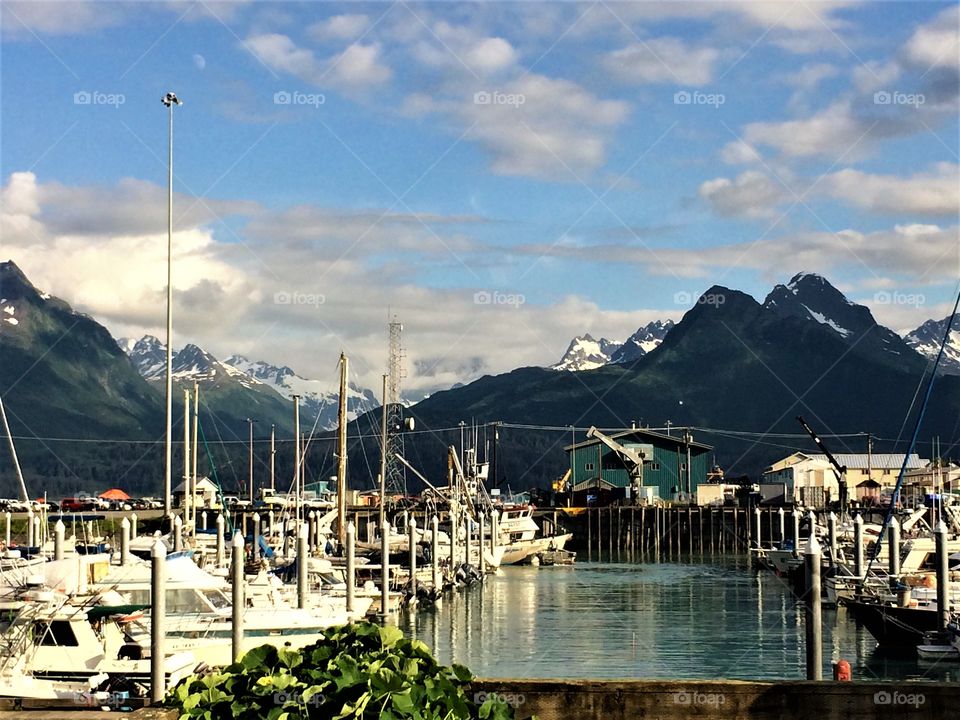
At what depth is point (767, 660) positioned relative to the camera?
165 ft

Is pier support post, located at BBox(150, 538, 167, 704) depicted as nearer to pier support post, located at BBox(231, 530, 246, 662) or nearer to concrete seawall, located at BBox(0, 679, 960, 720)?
pier support post, located at BBox(231, 530, 246, 662)

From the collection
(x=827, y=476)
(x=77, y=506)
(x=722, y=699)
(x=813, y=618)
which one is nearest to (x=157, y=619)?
(x=813, y=618)

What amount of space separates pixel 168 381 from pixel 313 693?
64805 mm

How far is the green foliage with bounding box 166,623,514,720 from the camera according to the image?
9742 mm

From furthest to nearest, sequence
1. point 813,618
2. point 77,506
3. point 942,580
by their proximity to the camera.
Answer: point 77,506 → point 942,580 → point 813,618

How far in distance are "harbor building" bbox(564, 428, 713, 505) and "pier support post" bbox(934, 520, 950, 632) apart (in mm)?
103519

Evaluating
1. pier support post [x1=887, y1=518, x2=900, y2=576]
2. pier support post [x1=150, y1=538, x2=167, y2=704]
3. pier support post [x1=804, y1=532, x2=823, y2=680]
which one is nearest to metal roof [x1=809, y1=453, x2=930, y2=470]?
pier support post [x1=887, y1=518, x2=900, y2=576]

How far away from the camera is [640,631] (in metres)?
59.6

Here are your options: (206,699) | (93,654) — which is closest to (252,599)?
(93,654)

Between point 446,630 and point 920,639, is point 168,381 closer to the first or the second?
point 446,630

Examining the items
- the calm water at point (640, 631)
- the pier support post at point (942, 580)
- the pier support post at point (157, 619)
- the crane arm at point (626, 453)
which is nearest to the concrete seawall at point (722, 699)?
the pier support post at point (157, 619)

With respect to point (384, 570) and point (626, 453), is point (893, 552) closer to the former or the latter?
point (384, 570)

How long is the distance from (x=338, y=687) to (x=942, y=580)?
38880 millimetres

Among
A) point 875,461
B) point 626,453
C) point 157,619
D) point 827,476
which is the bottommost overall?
point 157,619
